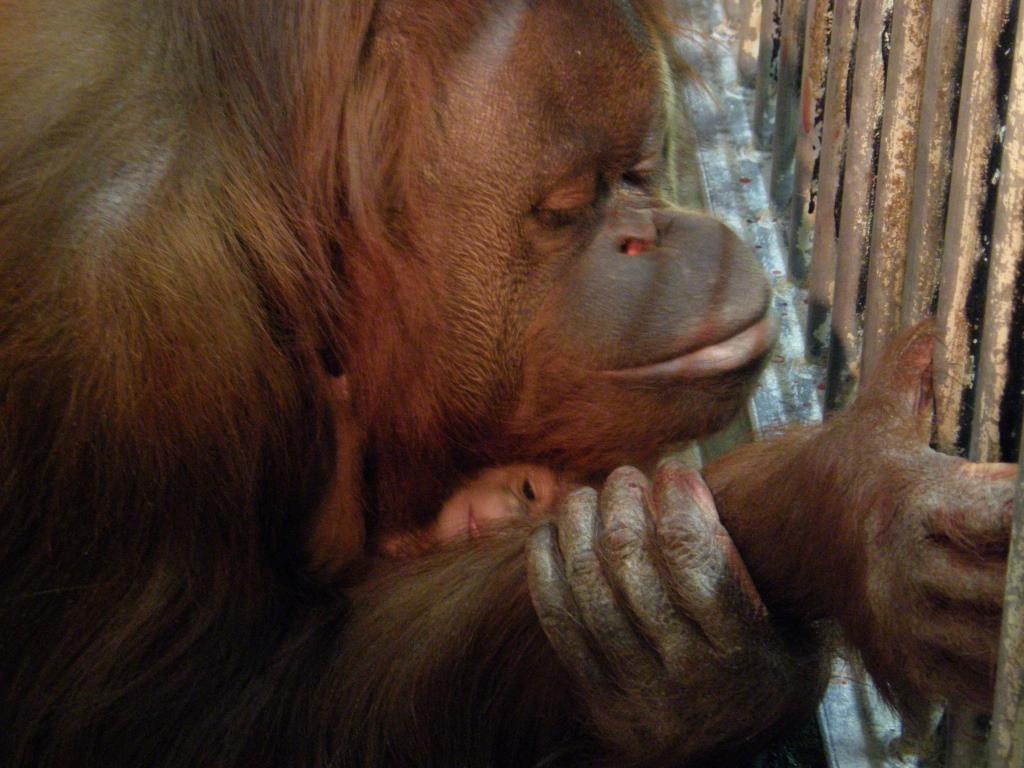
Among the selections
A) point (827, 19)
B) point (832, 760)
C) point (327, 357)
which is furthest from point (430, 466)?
point (827, 19)

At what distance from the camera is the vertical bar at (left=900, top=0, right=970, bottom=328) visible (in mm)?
1811

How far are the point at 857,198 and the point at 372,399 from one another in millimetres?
829

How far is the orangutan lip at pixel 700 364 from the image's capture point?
1980 millimetres

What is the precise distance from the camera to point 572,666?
1.77 metres

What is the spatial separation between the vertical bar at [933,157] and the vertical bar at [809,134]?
2.20 feet

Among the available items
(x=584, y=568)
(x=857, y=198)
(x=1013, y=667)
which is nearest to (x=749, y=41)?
(x=857, y=198)

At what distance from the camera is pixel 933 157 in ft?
6.16

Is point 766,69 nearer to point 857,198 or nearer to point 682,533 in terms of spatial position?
point 857,198

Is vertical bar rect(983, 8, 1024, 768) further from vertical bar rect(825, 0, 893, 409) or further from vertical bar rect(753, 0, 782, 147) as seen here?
vertical bar rect(753, 0, 782, 147)

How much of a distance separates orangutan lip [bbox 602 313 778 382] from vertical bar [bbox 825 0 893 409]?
0.38m

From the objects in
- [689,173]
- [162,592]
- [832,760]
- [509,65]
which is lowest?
[832,760]

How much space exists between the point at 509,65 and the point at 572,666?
0.78 meters

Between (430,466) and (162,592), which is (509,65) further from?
(162,592)

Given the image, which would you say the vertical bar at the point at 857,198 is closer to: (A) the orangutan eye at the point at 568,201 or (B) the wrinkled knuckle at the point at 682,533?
(A) the orangutan eye at the point at 568,201
